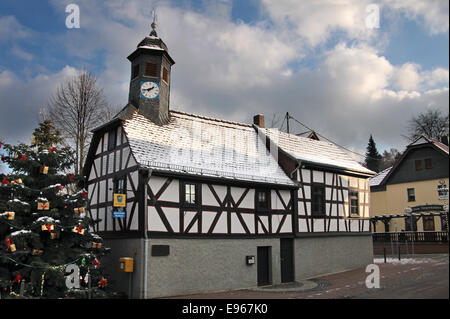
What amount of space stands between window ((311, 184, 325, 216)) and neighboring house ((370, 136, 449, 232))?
10.8 metres

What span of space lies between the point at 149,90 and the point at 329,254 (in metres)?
12.3

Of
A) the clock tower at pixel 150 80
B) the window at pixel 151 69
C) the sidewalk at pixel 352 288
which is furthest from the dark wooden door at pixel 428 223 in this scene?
the window at pixel 151 69

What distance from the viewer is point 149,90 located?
1836cm

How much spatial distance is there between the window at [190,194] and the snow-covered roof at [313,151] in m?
6.30

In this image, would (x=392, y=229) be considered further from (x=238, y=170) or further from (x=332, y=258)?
(x=238, y=170)

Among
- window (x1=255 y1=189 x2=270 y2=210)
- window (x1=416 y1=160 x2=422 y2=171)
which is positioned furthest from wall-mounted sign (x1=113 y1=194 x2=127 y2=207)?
window (x1=416 y1=160 x2=422 y2=171)

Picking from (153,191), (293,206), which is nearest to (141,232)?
(153,191)

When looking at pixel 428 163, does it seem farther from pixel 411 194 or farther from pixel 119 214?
pixel 119 214

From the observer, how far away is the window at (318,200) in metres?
20.4

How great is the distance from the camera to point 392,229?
32.3m

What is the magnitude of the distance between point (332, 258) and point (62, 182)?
13911 mm

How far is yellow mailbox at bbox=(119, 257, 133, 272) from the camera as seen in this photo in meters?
14.0

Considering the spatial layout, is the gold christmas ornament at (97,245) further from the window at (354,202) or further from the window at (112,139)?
the window at (354,202)

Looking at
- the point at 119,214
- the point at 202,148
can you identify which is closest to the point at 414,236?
the point at 202,148
